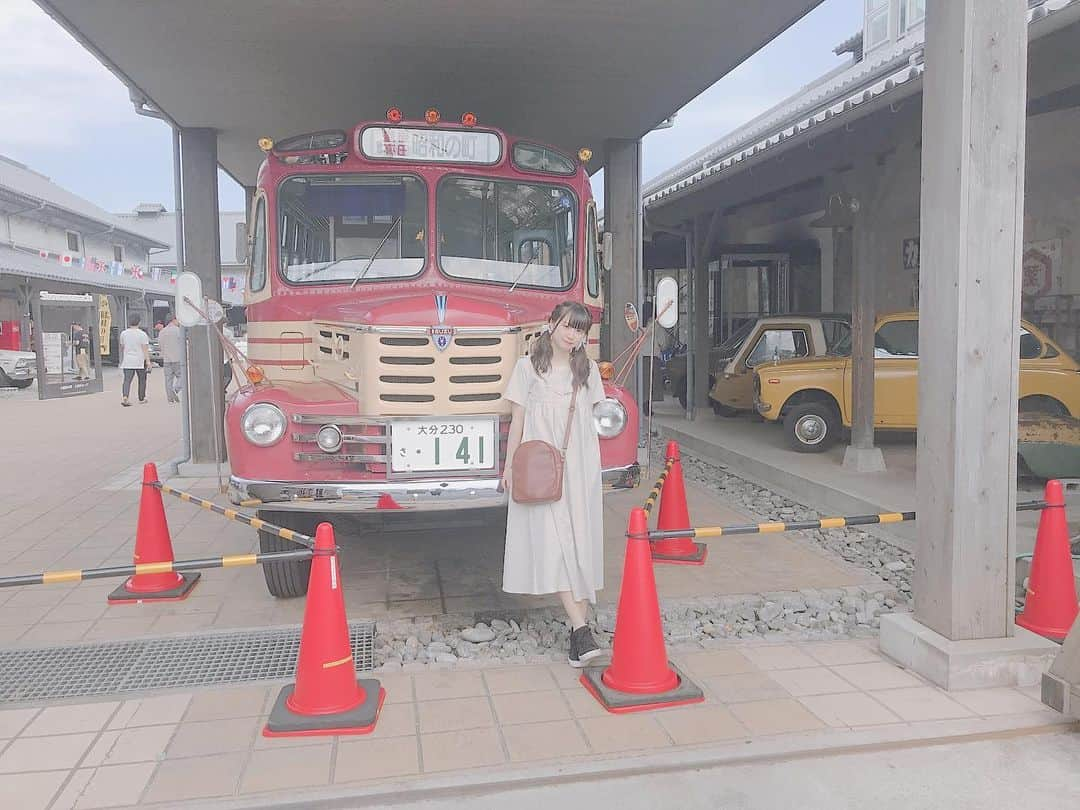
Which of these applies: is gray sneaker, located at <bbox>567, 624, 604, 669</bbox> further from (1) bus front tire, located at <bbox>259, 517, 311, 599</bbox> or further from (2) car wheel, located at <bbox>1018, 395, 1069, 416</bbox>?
(2) car wheel, located at <bbox>1018, 395, 1069, 416</bbox>

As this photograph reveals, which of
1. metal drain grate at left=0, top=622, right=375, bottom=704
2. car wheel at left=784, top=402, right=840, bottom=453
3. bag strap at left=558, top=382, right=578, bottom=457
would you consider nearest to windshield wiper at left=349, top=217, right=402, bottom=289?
bag strap at left=558, top=382, right=578, bottom=457

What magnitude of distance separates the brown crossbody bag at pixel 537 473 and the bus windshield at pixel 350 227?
6.28ft

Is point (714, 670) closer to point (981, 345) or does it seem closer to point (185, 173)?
point (981, 345)

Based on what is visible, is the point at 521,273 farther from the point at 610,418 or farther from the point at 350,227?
the point at 610,418

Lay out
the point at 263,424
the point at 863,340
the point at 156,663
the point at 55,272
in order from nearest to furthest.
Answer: the point at 156,663 < the point at 263,424 < the point at 863,340 < the point at 55,272

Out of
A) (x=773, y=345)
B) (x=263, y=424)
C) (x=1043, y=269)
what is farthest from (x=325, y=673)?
(x=1043, y=269)

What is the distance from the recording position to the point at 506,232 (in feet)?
18.9

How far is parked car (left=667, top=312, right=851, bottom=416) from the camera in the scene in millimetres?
11266

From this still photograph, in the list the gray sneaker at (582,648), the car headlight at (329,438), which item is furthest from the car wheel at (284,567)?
the gray sneaker at (582,648)

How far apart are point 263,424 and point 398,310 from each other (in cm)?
97

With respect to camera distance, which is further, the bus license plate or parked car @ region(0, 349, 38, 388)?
parked car @ region(0, 349, 38, 388)

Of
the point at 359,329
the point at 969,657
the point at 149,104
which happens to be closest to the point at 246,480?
the point at 359,329

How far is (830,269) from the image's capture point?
48.7 feet

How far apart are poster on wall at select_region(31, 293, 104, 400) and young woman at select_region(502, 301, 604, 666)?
59.4 feet
